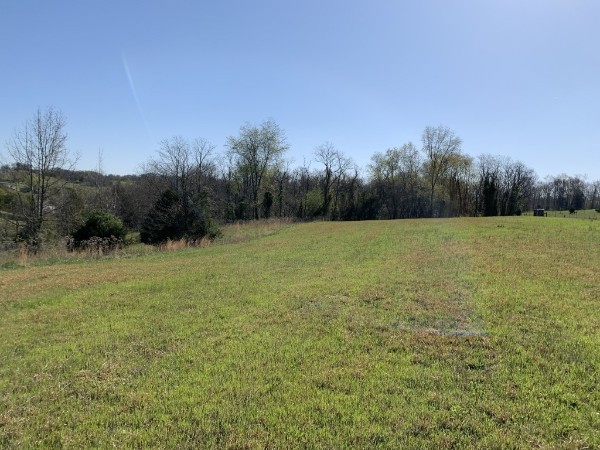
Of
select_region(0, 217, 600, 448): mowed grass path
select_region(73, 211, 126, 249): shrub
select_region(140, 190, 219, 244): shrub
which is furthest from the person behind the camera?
select_region(140, 190, 219, 244): shrub

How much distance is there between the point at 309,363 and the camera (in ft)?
13.3

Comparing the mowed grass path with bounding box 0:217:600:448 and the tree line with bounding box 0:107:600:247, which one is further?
the tree line with bounding box 0:107:600:247

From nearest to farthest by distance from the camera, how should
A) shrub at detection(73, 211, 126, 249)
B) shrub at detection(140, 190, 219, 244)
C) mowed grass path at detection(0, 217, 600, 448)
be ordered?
mowed grass path at detection(0, 217, 600, 448)
shrub at detection(73, 211, 126, 249)
shrub at detection(140, 190, 219, 244)

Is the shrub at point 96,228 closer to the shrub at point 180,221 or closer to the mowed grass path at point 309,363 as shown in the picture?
the shrub at point 180,221

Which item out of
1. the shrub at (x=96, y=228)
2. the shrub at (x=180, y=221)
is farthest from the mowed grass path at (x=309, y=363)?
the shrub at (x=180, y=221)

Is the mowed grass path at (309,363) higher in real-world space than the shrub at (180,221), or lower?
lower

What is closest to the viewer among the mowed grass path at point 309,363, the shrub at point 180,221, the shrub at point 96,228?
the mowed grass path at point 309,363

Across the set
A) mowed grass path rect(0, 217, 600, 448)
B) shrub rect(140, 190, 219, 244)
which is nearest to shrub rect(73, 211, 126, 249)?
shrub rect(140, 190, 219, 244)

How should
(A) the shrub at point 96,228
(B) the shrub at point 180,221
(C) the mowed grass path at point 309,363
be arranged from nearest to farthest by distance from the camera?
(C) the mowed grass path at point 309,363, (A) the shrub at point 96,228, (B) the shrub at point 180,221

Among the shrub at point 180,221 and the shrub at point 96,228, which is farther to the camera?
the shrub at point 180,221

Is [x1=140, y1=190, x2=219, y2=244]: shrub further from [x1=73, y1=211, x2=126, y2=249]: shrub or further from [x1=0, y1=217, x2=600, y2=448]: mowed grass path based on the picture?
[x1=0, y1=217, x2=600, y2=448]: mowed grass path

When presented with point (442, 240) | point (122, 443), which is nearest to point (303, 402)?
point (122, 443)

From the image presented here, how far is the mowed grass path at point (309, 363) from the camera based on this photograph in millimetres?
2840

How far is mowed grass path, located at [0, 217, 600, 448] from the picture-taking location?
2840mm
